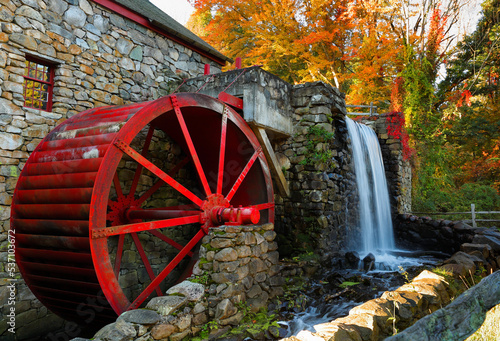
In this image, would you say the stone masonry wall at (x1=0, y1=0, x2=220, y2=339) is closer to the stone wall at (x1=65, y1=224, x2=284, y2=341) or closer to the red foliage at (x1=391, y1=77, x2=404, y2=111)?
the stone wall at (x1=65, y1=224, x2=284, y2=341)

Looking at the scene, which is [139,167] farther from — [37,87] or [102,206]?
[102,206]

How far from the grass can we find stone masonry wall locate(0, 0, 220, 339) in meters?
4.83

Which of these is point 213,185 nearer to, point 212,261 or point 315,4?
point 212,261

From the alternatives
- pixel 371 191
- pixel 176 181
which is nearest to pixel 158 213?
pixel 176 181

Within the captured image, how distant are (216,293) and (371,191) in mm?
5979

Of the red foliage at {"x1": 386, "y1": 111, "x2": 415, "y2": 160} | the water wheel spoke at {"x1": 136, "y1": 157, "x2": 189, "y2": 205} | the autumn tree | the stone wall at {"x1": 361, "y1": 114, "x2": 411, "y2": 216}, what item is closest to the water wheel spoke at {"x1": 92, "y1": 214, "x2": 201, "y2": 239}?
the water wheel spoke at {"x1": 136, "y1": 157, "x2": 189, "y2": 205}

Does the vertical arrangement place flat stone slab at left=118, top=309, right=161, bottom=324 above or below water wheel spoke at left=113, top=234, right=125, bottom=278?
below

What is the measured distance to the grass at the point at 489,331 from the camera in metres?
2.46

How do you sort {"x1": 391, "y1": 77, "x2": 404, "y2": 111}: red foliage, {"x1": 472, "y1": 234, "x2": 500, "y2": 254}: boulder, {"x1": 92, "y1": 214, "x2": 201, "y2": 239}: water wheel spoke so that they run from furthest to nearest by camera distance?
{"x1": 391, "y1": 77, "x2": 404, "y2": 111}: red foliage, {"x1": 472, "y1": 234, "x2": 500, "y2": 254}: boulder, {"x1": 92, "y1": 214, "x2": 201, "y2": 239}: water wheel spoke

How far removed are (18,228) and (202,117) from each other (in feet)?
9.37

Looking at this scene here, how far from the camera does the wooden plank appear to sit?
5560mm

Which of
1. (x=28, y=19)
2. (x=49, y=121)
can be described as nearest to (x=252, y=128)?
(x=49, y=121)

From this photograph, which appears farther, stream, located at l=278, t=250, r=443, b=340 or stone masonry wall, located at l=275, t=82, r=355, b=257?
stone masonry wall, located at l=275, t=82, r=355, b=257

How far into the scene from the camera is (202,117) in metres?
5.24
